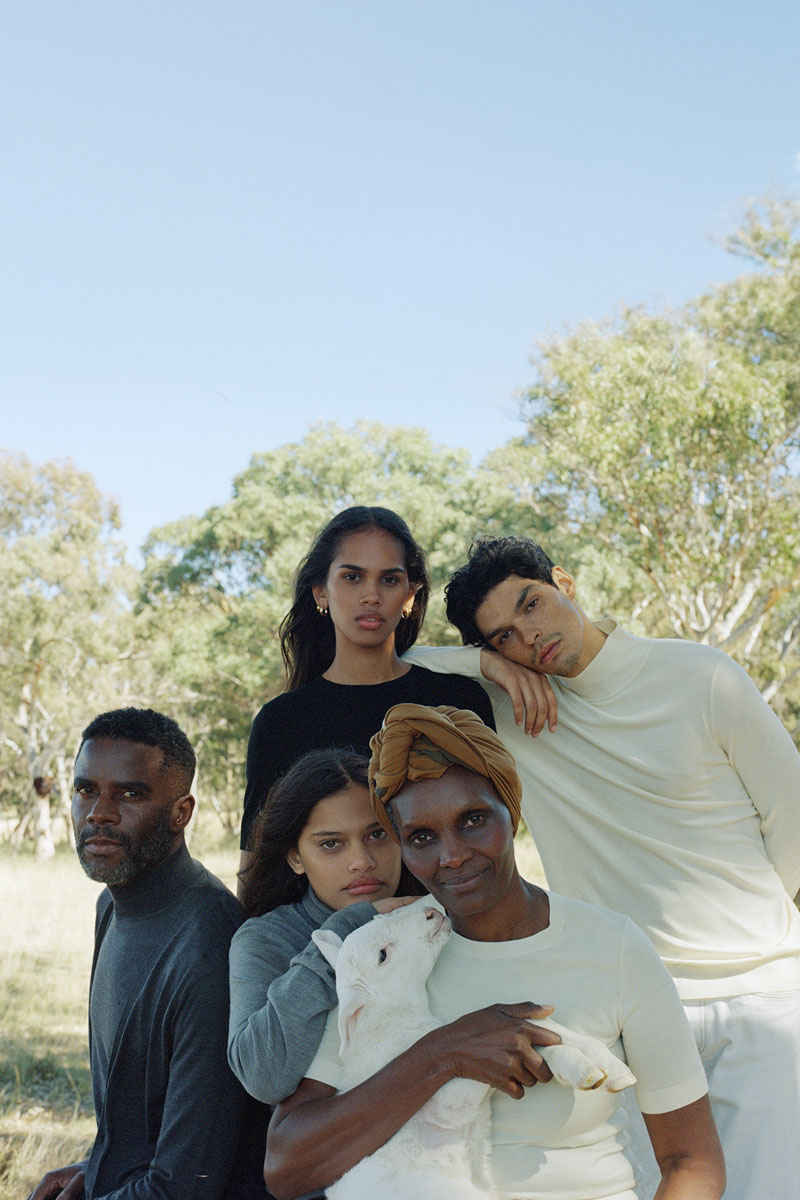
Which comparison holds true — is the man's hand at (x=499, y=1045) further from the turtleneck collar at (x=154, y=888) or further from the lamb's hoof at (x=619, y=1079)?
the turtleneck collar at (x=154, y=888)

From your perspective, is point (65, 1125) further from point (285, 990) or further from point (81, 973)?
point (285, 990)

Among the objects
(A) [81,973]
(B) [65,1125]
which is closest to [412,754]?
(B) [65,1125]

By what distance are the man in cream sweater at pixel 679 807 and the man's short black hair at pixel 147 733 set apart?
96cm

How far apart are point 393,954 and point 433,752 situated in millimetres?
411

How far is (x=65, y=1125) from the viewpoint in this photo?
605cm

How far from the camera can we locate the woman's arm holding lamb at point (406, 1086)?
1949 mm

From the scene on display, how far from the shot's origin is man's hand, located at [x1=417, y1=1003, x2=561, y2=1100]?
194cm

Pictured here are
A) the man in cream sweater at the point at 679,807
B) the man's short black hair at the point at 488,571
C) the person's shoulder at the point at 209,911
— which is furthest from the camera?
the man's short black hair at the point at 488,571

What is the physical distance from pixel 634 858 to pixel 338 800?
1.05 meters

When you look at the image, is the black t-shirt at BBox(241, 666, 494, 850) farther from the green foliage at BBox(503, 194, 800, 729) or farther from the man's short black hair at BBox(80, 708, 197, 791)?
the green foliage at BBox(503, 194, 800, 729)

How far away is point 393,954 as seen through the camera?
215 centimetres

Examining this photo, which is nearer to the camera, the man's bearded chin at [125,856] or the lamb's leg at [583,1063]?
the lamb's leg at [583,1063]

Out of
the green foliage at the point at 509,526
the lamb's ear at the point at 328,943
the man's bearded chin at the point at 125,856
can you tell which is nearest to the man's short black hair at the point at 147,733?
the man's bearded chin at the point at 125,856

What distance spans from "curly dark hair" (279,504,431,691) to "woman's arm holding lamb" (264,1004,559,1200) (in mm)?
1846
